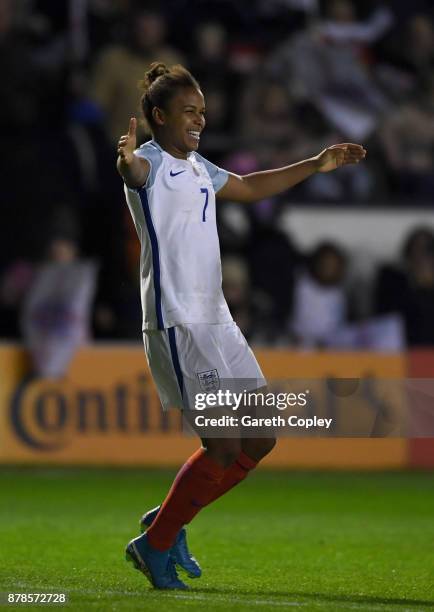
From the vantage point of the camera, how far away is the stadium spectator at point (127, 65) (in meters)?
12.9

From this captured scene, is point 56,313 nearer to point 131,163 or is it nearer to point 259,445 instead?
point 259,445

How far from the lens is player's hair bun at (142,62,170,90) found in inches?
231

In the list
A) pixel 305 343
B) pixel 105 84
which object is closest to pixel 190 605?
pixel 305 343

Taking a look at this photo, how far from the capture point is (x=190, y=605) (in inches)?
209

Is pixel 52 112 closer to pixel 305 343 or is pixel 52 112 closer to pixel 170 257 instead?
pixel 305 343

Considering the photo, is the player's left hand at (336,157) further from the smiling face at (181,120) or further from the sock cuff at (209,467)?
the sock cuff at (209,467)

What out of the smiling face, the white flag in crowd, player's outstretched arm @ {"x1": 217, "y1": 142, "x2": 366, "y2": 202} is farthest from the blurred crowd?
the smiling face

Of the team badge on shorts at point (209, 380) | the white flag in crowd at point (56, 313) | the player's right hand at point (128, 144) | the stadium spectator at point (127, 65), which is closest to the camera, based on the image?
the player's right hand at point (128, 144)

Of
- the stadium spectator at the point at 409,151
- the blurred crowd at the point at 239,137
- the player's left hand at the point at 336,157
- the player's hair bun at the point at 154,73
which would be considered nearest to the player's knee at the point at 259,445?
the player's left hand at the point at 336,157

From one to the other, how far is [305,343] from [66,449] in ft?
7.40

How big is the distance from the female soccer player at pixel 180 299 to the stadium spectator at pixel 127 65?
23.2 feet

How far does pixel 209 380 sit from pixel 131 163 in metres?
0.89

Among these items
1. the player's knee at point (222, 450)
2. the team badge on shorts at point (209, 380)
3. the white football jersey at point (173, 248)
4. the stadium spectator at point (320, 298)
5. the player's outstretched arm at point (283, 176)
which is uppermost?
the player's outstretched arm at point (283, 176)

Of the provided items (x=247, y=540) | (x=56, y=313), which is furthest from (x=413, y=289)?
(x=247, y=540)
